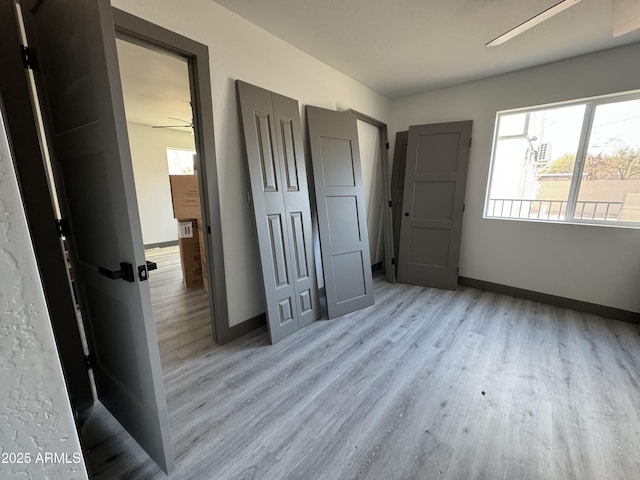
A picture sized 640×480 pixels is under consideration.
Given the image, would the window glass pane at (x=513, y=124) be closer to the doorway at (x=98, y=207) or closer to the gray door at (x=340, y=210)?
the gray door at (x=340, y=210)

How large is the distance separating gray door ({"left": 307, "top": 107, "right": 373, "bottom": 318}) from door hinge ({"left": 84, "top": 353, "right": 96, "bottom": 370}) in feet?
5.99

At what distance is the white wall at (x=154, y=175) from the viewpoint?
17.6ft

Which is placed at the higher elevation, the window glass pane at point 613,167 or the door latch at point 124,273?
the window glass pane at point 613,167

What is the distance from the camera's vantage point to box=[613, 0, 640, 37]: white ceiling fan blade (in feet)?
4.96

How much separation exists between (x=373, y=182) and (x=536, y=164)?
193cm

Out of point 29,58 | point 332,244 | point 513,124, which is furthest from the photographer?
point 513,124

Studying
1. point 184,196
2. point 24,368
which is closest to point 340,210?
point 184,196

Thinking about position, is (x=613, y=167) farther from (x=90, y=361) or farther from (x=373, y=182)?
(x=90, y=361)

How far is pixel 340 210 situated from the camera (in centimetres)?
287

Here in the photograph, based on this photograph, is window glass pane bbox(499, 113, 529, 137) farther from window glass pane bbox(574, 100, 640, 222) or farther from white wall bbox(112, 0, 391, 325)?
white wall bbox(112, 0, 391, 325)

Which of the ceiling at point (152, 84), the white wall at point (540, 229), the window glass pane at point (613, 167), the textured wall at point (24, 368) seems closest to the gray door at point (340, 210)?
the ceiling at point (152, 84)

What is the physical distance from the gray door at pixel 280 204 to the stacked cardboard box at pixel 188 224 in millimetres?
1521

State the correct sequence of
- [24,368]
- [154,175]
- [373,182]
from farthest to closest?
[154,175], [373,182], [24,368]

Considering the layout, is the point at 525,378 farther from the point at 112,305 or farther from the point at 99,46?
the point at 99,46
